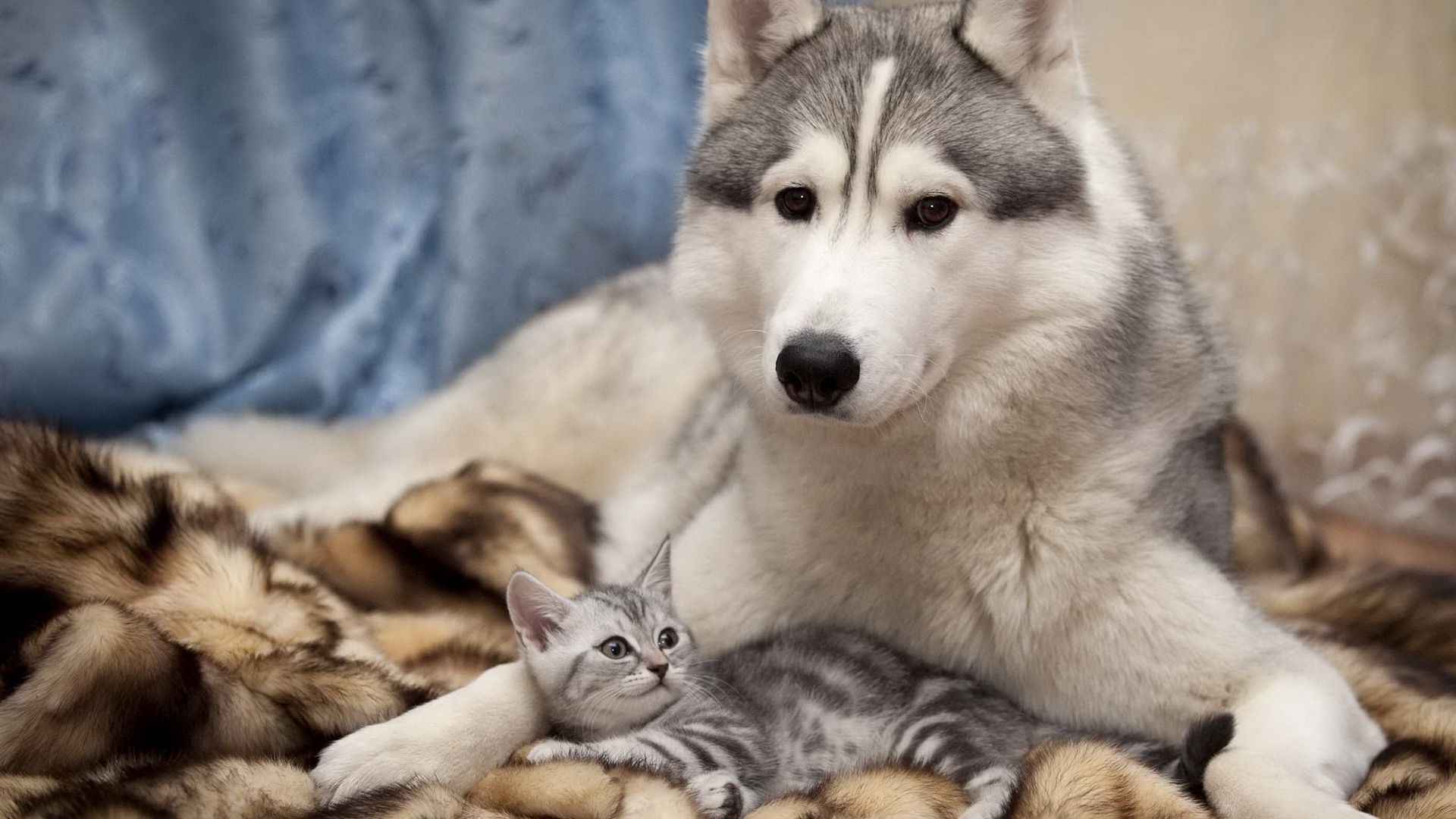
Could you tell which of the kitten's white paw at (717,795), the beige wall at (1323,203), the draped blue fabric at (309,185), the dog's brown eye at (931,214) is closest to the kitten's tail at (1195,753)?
the kitten's white paw at (717,795)

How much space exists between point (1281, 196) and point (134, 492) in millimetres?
2912

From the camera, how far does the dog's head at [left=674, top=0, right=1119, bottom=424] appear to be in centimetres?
159

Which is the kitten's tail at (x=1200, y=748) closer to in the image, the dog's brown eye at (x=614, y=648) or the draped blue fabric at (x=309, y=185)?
the dog's brown eye at (x=614, y=648)

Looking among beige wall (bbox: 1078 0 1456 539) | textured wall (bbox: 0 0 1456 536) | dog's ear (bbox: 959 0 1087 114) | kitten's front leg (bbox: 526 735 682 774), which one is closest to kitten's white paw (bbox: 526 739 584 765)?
kitten's front leg (bbox: 526 735 682 774)

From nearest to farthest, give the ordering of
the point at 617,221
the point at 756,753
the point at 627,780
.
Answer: the point at 627,780, the point at 756,753, the point at 617,221

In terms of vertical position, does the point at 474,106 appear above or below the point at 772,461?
above

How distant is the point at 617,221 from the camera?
11.4ft

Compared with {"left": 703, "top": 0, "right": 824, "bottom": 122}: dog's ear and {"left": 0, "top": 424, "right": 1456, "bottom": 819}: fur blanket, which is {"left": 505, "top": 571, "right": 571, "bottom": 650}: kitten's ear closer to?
{"left": 0, "top": 424, "right": 1456, "bottom": 819}: fur blanket

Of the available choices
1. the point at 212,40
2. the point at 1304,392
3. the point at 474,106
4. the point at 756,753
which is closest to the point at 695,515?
the point at 756,753

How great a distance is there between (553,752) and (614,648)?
0.21 metres

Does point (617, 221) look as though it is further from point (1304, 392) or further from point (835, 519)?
point (1304, 392)

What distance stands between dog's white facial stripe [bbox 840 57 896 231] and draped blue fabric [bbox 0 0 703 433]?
5.35 ft

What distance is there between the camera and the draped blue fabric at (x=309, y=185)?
2854 mm

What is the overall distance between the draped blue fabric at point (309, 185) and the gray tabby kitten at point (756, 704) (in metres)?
1.71
